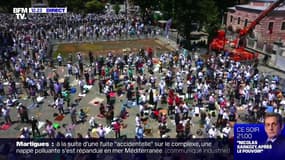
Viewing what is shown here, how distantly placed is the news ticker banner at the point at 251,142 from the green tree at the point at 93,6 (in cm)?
5825

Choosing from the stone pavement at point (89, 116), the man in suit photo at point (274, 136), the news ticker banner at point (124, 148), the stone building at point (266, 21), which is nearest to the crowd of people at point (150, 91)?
the stone pavement at point (89, 116)

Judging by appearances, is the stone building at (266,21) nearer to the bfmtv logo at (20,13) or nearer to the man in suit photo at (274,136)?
the man in suit photo at (274,136)

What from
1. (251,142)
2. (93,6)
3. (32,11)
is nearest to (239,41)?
(251,142)

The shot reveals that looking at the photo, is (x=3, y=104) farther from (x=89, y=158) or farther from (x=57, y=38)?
(x=57, y=38)

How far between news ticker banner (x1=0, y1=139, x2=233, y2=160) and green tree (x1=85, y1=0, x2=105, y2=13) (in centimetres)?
5272

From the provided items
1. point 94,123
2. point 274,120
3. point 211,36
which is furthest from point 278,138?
point 211,36

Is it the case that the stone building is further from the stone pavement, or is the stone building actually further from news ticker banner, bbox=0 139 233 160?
news ticker banner, bbox=0 139 233 160

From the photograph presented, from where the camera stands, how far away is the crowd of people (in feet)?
65.8

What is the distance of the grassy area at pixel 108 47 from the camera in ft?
129

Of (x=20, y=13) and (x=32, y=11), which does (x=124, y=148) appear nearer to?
(x=20, y=13)

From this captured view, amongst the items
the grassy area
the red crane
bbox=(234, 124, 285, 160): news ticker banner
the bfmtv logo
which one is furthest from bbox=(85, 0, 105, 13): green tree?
bbox=(234, 124, 285, 160): news ticker banner

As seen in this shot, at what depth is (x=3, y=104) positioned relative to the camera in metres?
23.3

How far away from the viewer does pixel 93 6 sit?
67.3 metres

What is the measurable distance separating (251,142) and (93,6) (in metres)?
58.8
